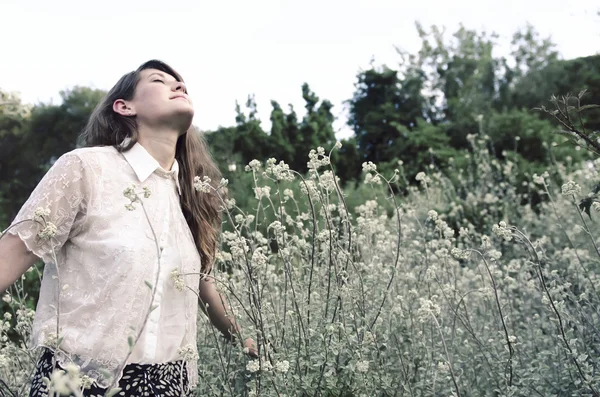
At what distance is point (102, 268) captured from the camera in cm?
193

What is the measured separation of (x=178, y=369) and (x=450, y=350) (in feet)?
4.12

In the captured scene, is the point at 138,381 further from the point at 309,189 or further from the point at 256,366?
the point at 309,189

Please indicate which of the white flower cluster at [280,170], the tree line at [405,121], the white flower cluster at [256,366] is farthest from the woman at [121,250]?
the tree line at [405,121]

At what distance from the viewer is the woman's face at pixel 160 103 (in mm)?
2262

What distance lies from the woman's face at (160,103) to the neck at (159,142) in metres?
0.03

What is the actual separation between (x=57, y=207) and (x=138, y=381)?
0.60 m

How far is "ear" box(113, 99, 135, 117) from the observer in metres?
2.38

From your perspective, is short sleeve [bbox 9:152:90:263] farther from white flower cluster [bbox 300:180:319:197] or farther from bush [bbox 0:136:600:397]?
white flower cluster [bbox 300:180:319:197]

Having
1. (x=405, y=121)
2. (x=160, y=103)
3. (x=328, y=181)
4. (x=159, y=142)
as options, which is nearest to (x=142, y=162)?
(x=159, y=142)

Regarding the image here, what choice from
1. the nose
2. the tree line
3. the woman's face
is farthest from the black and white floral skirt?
the tree line

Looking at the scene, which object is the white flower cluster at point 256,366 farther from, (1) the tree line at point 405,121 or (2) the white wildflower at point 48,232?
(1) the tree line at point 405,121

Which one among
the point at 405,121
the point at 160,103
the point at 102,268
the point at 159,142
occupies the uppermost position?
the point at 405,121

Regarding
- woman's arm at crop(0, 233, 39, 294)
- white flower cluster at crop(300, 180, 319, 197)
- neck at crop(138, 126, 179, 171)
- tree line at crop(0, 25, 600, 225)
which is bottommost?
woman's arm at crop(0, 233, 39, 294)

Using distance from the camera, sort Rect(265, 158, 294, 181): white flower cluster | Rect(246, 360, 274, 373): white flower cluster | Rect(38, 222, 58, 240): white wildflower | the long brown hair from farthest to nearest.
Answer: the long brown hair → Rect(265, 158, 294, 181): white flower cluster → Rect(246, 360, 274, 373): white flower cluster → Rect(38, 222, 58, 240): white wildflower
